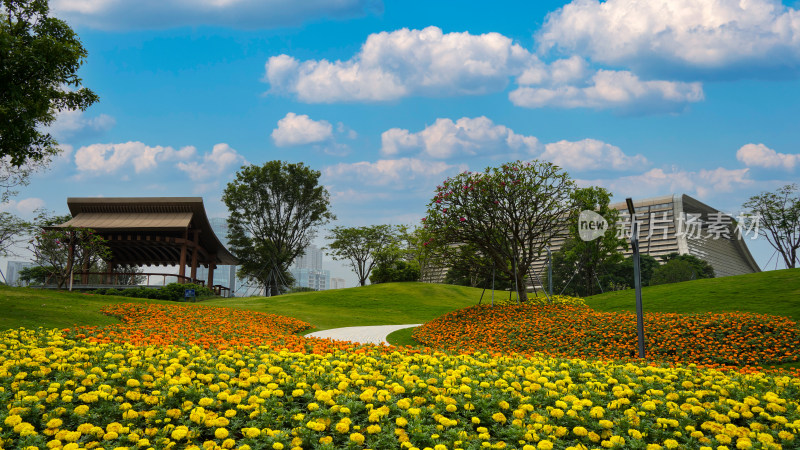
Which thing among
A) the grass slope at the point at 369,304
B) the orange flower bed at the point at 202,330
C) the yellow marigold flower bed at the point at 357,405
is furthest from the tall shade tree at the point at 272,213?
the yellow marigold flower bed at the point at 357,405

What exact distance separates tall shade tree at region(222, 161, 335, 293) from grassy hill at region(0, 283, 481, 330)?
7.54m

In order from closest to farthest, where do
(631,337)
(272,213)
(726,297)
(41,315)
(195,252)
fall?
(41,315) < (631,337) < (726,297) < (195,252) < (272,213)

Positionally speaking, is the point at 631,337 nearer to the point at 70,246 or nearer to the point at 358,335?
the point at 358,335

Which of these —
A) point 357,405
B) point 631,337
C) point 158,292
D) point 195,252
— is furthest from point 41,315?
point 195,252

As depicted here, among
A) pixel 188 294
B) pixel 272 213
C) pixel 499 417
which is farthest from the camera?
pixel 272 213

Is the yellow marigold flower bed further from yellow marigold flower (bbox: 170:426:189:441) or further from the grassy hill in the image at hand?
the grassy hill

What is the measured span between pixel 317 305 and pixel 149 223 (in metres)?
10.6

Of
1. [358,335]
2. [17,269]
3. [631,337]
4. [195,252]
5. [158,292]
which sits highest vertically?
[195,252]

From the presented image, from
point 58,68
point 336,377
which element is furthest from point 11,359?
point 58,68

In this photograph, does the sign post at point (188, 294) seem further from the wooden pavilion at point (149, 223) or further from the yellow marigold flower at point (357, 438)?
the yellow marigold flower at point (357, 438)

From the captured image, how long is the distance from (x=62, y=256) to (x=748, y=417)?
3543cm

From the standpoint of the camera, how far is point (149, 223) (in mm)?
27938

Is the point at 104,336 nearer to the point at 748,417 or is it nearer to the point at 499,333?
the point at 748,417

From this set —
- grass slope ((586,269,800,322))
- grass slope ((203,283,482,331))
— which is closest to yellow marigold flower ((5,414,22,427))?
grass slope ((203,283,482,331))
